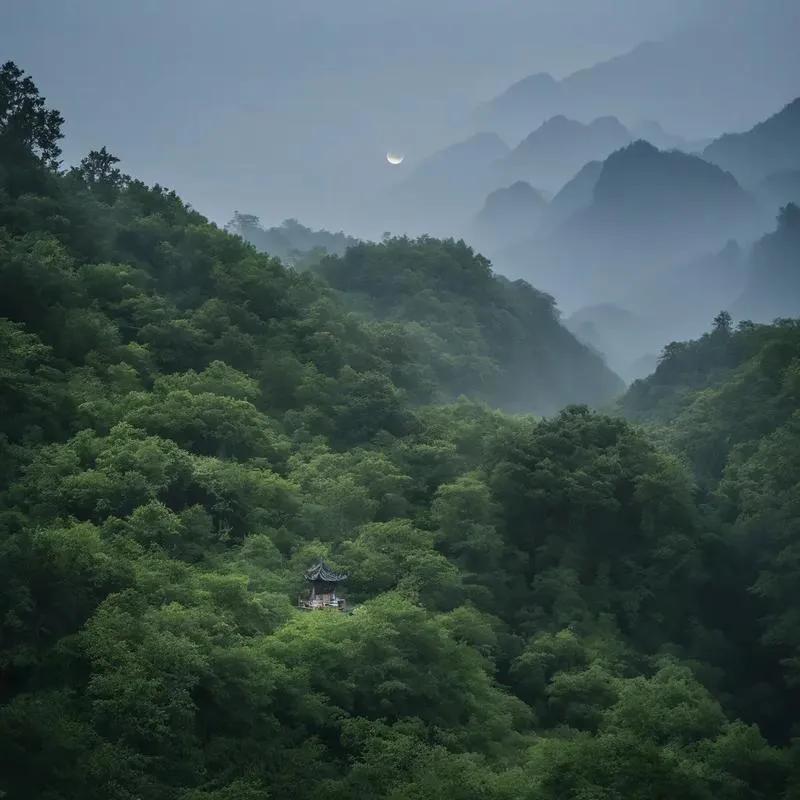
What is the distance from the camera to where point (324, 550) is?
53.4ft

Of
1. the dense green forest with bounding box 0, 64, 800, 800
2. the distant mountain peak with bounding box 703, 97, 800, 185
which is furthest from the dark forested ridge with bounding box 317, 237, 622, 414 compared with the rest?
the distant mountain peak with bounding box 703, 97, 800, 185

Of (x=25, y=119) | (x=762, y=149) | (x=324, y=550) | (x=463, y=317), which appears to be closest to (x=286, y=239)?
(x=463, y=317)

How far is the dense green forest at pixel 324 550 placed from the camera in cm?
1196

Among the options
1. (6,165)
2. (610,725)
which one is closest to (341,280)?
(6,165)

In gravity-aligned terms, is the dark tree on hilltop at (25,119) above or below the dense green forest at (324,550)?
above

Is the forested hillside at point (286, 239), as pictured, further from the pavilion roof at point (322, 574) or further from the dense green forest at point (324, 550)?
the pavilion roof at point (322, 574)

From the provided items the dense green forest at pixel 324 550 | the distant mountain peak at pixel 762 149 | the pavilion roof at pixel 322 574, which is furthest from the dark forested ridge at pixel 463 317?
the distant mountain peak at pixel 762 149

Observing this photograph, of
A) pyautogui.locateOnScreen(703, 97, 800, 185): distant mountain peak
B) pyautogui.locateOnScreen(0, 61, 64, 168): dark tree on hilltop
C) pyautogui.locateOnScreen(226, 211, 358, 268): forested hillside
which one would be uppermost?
pyautogui.locateOnScreen(703, 97, 800, 185): distant mountain peak

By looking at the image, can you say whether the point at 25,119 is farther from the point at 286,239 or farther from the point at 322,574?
the point at 286,239

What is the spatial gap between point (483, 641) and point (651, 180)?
8576cm

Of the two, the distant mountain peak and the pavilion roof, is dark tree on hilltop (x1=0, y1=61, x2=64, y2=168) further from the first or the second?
the distant mountain peak

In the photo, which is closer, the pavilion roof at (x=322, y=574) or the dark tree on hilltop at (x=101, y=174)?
the pavilion roof at (x=322, y=574)

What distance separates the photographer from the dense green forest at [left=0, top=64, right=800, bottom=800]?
1196 cm

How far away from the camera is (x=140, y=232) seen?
26.0 meters
